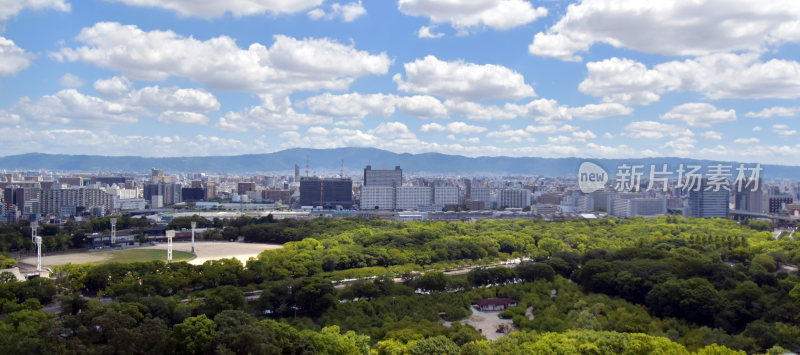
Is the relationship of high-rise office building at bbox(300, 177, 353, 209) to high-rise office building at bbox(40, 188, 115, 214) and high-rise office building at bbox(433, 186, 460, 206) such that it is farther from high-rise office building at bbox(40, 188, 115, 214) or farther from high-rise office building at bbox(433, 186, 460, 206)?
high-rise office building at bbox(40, 188, 115, 214)

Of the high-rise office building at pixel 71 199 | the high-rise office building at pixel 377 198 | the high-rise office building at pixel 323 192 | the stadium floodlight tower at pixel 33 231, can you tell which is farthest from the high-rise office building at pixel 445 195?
the stadium floodlight tower at pixel 33 231

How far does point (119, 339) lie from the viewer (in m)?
11.0

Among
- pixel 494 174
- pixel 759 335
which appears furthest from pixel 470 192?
pixel 494 174

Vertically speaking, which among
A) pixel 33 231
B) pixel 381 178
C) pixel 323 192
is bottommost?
pixel 33 231

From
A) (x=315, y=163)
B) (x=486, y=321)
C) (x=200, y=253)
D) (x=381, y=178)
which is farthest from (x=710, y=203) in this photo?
(x=315, y=163)

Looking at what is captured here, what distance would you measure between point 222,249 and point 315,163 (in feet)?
480

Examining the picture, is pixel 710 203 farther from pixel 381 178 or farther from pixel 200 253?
pixel 200 253

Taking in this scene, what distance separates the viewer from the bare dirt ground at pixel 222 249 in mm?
24920

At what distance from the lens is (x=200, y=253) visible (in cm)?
2620

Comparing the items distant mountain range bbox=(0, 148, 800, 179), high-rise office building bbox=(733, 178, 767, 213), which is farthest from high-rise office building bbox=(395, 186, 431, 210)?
distant mountain range bbox=(0, 148, 800, 179)

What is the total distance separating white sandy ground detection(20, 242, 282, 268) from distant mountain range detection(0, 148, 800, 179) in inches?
4742

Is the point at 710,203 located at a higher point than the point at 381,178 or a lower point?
lower

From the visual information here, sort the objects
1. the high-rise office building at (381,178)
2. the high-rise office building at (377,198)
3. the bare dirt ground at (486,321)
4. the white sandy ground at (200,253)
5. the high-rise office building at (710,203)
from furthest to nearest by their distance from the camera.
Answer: the high-rise office building at (381,178) → the high-rise office building at (377,198) → the high-rise office building at (710,203) → the white sandy ground at (200,253) → the bare dirt ground at (486,321)

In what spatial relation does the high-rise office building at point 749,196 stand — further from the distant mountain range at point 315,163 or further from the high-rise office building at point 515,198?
the distant mountain range at point 315,163
